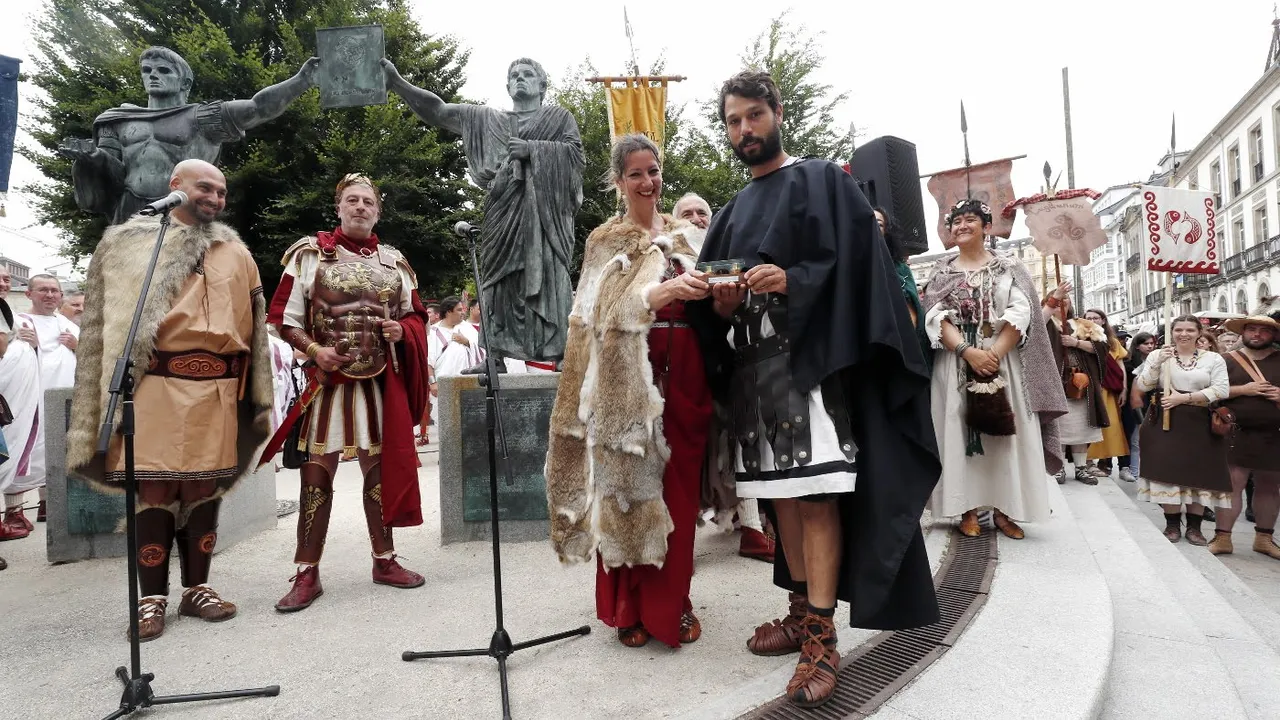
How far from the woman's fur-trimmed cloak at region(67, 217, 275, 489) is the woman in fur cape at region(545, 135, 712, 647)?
69.3 inches

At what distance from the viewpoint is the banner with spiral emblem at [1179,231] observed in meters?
9.37

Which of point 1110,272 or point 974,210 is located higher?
point 1110,272

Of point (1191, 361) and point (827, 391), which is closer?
point (827, 391)

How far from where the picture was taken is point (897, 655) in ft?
7.91

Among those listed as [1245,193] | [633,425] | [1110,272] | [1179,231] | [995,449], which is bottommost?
[995,449]

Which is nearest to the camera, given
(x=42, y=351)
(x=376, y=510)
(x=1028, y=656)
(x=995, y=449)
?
(x=1028, y=656)

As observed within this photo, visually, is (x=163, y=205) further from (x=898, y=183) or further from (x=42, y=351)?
(x=42, y=351)

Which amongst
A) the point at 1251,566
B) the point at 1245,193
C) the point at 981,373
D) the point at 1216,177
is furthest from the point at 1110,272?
the point at 981,373

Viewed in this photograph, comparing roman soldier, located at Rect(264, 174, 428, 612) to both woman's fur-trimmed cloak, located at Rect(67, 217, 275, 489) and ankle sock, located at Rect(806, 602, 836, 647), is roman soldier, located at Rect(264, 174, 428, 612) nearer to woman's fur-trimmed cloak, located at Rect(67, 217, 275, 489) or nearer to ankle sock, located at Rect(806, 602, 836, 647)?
woman's fur-trimmed cloak, located at Rect(67, 217, 275, 489)

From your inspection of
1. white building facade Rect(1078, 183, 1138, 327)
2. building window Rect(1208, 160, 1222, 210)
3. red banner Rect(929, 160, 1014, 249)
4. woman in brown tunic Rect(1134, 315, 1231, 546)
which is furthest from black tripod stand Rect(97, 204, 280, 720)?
white building facade Rect(1078, 183, 1138, 327)

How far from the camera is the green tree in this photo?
45.8ft

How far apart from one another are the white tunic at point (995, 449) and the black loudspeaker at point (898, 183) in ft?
1.57

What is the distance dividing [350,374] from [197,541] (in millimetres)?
1005

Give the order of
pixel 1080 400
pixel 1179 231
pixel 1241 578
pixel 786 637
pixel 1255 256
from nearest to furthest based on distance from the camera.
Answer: pixel 786 637
pixel 1241 578
pixel 1080 400
pixel 1179 231
pixel 1255 256
